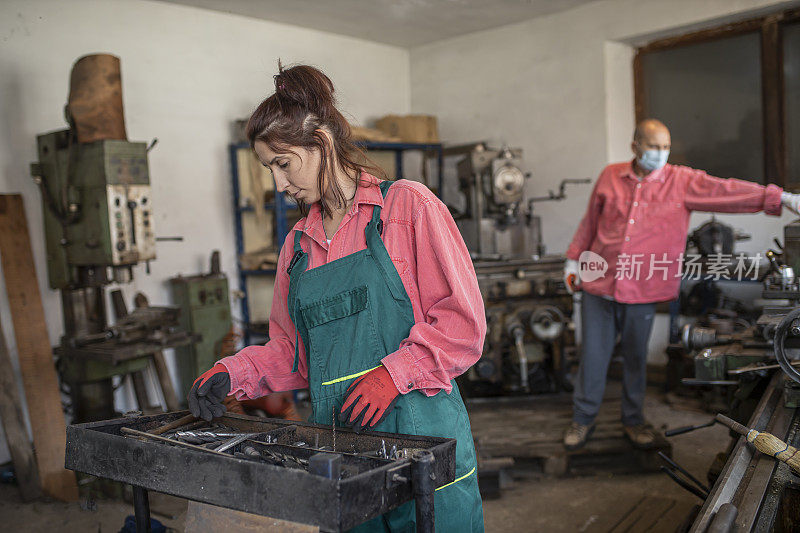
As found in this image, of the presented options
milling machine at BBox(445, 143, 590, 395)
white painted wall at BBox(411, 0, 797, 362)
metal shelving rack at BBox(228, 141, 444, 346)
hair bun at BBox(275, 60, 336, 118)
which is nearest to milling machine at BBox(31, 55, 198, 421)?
metal shelving rack at BBox(228, 141, 444, 346)

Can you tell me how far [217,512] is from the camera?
4.70ft

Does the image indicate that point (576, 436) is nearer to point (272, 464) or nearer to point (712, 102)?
point (272, 464)

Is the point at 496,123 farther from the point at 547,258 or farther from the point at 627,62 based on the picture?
the point at 547,258

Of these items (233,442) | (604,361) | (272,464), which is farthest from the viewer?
(604,361)

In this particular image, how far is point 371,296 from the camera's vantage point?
1.48m

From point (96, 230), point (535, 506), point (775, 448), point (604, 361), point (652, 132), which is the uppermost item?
point (652, 132)

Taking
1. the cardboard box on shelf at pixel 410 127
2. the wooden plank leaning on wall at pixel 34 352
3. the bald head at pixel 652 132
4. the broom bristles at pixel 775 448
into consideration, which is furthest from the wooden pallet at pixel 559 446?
the cardboard box on shelf at pixel 410 127

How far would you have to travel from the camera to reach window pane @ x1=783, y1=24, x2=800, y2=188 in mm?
4309

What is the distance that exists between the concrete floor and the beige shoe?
0.52ft

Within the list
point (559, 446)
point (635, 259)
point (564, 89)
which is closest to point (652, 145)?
point (635, 259)

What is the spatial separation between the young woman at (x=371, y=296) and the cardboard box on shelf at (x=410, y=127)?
12.3ft

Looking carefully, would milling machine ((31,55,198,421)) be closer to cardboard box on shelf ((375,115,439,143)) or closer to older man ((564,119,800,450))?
older man ((564,119,800,450))

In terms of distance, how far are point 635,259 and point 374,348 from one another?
7.32 feet

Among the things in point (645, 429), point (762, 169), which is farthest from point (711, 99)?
point (645, 429)
